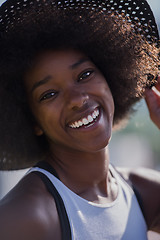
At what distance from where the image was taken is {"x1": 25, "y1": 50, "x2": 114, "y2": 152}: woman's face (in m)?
2.09

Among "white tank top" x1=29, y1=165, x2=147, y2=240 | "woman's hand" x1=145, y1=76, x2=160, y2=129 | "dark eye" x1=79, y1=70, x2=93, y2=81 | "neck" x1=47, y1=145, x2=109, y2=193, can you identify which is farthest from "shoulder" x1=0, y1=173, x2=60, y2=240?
"woman's hand" x1=145, y1=76, x2=160, y2=129

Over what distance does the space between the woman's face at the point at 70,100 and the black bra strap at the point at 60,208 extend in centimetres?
24

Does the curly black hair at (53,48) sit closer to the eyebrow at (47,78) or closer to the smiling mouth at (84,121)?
the eyebrow at (47,78)

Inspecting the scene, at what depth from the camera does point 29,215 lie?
1819 millimetres

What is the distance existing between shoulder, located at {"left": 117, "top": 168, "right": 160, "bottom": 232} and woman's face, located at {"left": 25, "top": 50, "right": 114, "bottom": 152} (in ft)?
2.04

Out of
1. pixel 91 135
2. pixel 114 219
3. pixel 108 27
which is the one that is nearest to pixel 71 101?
pixel 91 135

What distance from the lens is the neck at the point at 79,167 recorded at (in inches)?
89.4

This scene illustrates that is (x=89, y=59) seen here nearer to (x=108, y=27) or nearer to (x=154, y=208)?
(x=108, y=27)

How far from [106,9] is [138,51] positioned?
12.7 inches

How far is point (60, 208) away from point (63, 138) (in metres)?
0.39

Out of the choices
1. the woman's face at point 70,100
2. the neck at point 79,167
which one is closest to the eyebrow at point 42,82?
the woman's face at point 70,100

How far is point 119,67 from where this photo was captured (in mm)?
2488

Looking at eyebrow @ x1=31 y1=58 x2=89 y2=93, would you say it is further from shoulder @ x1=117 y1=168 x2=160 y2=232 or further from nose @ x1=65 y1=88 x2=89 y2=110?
shoulder @ x1=117 y1=168 x2=160 y2=232

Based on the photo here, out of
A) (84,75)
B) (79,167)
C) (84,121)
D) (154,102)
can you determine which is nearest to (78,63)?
(84,75)
